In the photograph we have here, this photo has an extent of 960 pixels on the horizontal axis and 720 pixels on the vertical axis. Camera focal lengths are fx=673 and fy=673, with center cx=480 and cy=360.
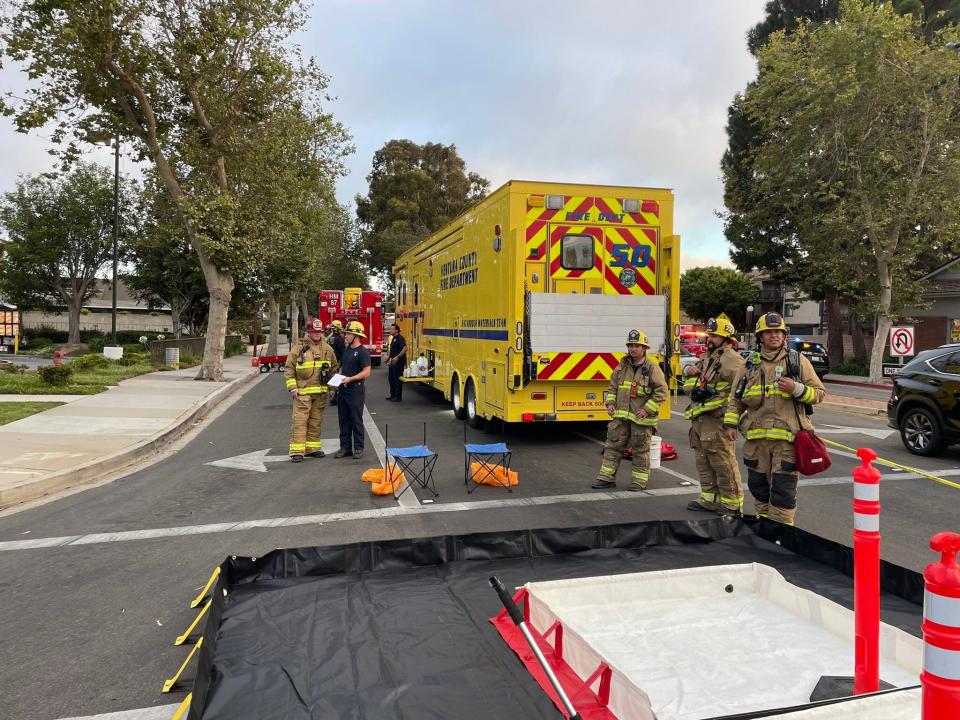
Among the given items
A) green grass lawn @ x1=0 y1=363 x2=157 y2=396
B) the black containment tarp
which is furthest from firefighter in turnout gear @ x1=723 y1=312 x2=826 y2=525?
green grass lawn @ x1=0 y1=363 x2=157 y2=396

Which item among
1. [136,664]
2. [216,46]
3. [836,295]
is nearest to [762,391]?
[136,664]

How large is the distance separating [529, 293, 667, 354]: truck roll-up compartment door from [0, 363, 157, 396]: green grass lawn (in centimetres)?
1219

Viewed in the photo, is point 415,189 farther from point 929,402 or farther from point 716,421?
point 716,421

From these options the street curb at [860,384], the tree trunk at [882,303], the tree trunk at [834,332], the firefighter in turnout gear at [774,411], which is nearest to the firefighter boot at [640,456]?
the firefighter in turnout gear at [774,411]

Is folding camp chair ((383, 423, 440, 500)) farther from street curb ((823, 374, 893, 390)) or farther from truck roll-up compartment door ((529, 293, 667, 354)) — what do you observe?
street curb ((823, 374, 893, 390))

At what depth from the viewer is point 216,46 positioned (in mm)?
18188

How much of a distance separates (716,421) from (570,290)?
3455 mm

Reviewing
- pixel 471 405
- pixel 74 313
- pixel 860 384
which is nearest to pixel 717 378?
pixel 471 405

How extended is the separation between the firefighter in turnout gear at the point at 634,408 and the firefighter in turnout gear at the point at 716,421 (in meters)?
0.70

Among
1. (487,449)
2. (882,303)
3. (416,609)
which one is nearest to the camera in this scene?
(416,609)

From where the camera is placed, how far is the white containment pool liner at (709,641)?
315 cm

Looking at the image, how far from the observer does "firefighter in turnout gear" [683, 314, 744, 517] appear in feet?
21.2

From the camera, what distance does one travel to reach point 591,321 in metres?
9.45

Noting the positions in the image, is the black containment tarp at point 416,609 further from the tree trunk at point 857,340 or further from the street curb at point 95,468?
the tree trunk at point 857,340
